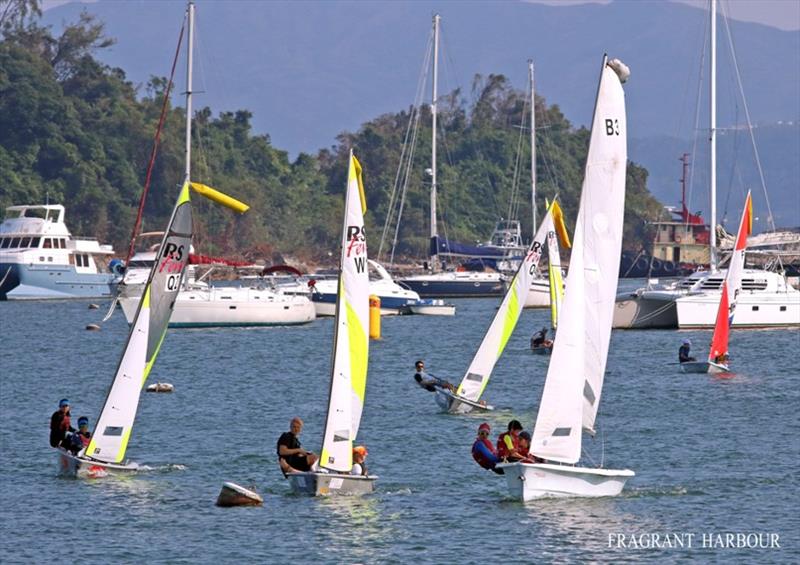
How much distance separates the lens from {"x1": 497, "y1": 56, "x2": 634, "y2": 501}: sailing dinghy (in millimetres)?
28672

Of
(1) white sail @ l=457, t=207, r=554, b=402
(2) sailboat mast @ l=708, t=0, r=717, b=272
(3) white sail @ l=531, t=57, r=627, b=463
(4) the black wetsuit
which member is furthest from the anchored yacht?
(3) white sail @ l=531, t=57, r=627, b=463

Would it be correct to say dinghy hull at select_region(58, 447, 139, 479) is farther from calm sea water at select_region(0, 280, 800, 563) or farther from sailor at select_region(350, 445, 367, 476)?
sailor at select_region(350, 445, 367, 476)

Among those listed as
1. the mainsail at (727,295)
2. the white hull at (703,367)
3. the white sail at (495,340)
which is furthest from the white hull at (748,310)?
the white sail at (495,340)

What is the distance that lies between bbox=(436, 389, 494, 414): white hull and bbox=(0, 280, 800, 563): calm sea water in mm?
526

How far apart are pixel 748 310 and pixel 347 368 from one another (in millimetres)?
48076

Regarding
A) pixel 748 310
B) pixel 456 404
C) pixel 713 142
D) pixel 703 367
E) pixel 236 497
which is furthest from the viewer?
pixel 713 142

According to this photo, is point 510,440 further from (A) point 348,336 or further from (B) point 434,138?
(B) point 434,138

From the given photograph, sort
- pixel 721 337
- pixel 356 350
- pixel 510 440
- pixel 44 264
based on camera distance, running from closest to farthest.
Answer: pixel 510 440 → pixel 356 350 → pixel 721 337 → pixel 44 264

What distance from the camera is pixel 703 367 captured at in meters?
57.7

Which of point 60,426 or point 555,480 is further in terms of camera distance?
point 60,426

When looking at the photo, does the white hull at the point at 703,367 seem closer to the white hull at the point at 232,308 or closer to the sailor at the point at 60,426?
the white hull at the point at 232,308

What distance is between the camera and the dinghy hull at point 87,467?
1342 inches

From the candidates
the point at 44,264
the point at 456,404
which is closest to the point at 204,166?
the point at 44,264

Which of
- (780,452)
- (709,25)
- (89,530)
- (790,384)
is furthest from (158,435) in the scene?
(709,25)
